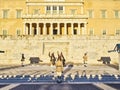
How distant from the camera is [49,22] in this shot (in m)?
68.9

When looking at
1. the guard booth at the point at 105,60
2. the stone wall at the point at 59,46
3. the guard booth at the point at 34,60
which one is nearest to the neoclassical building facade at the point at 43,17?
the stone wall at the point at 59,46

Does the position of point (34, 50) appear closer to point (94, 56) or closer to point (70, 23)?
point (94, 56)

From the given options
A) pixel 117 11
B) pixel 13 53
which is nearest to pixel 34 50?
pixel 13 53

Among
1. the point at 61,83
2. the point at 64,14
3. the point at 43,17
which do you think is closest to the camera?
the point at 61,83

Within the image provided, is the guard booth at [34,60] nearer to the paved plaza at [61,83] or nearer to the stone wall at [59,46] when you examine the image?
the stone wall at [59,46]

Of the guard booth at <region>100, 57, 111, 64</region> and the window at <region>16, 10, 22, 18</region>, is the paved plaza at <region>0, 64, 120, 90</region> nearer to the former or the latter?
the guard booth at <region>100, 57, 111, 64</region>

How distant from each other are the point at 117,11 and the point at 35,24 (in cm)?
1707

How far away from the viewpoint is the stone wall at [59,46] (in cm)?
5572

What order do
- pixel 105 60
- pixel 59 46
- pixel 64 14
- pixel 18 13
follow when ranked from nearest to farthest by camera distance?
pixel 105 60 → pixel 59 46 → pixel 64 14 → pixel 18 13

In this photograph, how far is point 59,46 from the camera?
189 feet

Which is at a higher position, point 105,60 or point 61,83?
point 105,60

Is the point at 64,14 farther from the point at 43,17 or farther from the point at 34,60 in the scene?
the point at 34,60

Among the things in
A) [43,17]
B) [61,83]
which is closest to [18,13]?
[43,17]

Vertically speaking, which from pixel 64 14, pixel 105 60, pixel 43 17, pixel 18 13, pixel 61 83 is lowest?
pixel 61 83
